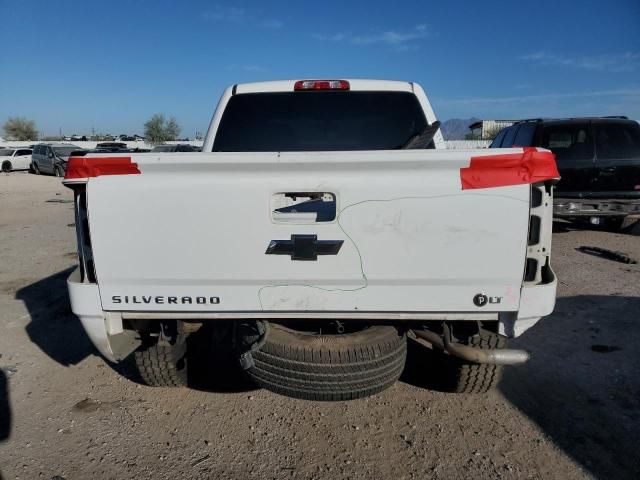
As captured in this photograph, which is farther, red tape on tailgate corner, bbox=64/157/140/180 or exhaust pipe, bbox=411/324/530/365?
exhaust pipe, bbox=411/324/530/365

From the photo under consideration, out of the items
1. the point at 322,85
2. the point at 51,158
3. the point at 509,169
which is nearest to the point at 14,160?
the point at 51,158

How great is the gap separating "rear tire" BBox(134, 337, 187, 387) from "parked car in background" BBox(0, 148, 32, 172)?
35.8 meters

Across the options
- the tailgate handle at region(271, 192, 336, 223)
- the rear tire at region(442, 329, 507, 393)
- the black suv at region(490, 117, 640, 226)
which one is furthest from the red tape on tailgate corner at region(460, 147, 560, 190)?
the black suv at region(490, 117, 640, 226)

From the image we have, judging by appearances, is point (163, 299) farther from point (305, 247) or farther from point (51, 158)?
point (51, 158)

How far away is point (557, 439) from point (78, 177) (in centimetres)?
304

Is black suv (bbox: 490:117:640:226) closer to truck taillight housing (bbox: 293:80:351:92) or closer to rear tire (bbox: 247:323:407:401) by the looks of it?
truck taillight housing (bbox: 293:80:351:92)

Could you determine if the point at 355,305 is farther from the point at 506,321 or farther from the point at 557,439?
the point at 557,439

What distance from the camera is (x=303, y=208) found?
3.00 metres

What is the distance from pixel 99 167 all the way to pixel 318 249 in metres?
1.14

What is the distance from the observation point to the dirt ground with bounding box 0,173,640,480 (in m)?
2.73

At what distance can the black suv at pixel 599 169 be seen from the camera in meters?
8.12

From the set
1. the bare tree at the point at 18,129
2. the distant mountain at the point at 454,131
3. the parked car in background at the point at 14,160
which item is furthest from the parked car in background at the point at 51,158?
the bare tree at the point at 18,129

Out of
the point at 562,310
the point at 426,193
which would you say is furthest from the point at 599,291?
the point at 426,193

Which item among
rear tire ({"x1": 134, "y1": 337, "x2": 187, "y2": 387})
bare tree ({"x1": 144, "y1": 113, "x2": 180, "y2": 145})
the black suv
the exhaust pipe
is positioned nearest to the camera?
the exhaust pipe
